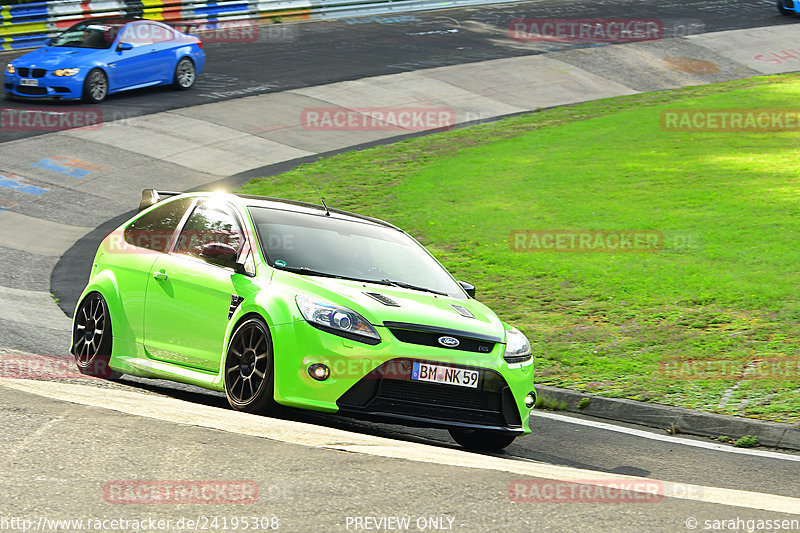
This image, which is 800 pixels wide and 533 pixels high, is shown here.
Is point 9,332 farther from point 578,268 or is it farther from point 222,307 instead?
point 578,268

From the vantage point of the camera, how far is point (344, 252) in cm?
782

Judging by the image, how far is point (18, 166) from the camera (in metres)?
18.3

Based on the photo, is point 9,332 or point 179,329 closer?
point 179,329

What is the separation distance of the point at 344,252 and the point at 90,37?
54.5 ft

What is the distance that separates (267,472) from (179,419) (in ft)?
3.46

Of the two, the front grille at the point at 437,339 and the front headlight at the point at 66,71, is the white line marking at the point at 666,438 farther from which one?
the front headlight at the point at 66,71

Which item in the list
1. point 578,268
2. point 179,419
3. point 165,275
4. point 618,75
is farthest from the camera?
point 618,75

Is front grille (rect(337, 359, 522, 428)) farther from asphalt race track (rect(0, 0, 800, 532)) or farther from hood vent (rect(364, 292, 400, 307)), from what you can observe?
hood vent (rect(364, 292, 400, 307))

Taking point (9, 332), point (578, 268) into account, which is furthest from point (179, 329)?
point (578, 268)

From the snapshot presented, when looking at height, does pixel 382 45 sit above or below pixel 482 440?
above

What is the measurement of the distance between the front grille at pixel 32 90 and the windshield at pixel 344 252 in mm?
15108

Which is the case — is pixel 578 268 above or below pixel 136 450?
below

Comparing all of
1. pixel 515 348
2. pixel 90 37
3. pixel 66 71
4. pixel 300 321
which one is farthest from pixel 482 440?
pixel 90 37

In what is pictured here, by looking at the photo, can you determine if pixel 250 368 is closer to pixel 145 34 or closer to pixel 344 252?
pixel 344 252
